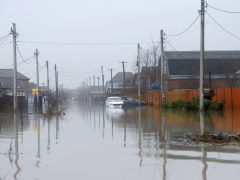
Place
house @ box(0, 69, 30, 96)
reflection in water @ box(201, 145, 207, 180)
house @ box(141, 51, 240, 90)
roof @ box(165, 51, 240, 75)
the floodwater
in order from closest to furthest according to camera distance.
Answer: reflection in water @ box(201, 145, 207, 180) → the floodwater → house @ box(141, 51, 240, 90) → roof @ box(165, 51, 240, 75) → house @ box(0, 69, 30, 96)

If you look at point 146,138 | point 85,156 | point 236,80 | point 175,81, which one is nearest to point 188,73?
point 175,81

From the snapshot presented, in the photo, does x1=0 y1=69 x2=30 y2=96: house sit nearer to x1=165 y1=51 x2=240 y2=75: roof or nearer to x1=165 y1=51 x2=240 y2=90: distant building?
x1=165 y1=51 x2=240 y2=90: distant building

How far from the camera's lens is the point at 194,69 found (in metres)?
84.4

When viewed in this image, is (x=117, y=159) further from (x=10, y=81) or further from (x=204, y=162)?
(x=10, y=81)

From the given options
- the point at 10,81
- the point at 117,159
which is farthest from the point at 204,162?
the point at 10,81

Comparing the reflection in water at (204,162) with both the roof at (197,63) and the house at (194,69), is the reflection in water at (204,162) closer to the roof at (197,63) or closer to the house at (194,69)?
the house at (194,69)

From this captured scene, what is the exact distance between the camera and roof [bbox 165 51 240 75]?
275ft

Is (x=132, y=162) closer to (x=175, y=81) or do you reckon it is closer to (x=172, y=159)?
(x=172, y=159)

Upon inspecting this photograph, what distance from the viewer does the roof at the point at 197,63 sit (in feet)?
275

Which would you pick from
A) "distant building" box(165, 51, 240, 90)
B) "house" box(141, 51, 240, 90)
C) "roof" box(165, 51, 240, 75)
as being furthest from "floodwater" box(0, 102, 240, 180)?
"roof" box(165, 51, 240, 75)

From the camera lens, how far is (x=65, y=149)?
53.7ft

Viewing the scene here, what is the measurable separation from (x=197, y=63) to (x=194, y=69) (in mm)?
1713

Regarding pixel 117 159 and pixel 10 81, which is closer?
pixel 117 159

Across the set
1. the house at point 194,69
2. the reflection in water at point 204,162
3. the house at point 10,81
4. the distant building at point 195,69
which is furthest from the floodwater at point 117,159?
the house at point 10,81
